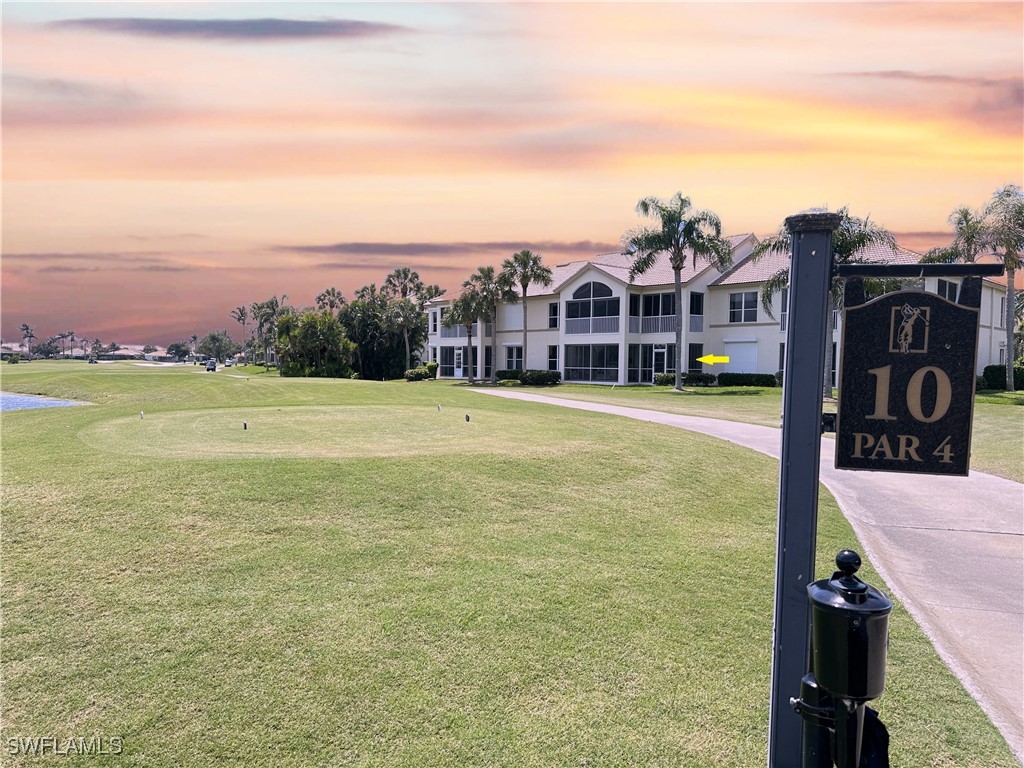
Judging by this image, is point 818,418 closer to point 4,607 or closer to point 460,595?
point 460,595

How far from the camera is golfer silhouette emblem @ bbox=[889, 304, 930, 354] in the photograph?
10.5 ft

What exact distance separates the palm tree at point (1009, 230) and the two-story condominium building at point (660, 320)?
14.8 feet

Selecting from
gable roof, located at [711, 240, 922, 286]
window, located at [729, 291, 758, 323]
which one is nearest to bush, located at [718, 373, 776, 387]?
window, located at [729, 291, 758, 323]

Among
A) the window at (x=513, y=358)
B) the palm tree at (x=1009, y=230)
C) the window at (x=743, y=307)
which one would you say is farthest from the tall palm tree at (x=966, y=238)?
the window at (x=513, y=358)

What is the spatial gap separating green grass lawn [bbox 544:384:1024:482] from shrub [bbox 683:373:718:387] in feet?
6.41

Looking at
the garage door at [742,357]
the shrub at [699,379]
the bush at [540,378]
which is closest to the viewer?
the shrub at [699,379]

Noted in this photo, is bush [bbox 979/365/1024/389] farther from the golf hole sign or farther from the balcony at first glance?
the golf hole sign

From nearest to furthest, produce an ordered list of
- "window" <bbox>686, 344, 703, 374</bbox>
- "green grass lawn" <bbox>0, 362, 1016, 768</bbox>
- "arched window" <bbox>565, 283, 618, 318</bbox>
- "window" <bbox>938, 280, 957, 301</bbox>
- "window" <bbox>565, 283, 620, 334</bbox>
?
"green grass lawn" <bbox>0, 362, 1016, 768</bbox>, "window" <bbox>938, 280, 957, 301</bbox>, "window" <bbox>686, 344, 703, 374</bbox>, "window" <bbox>565, 283, 620, 334</bbox>, "arched window" <bbox>565, 283, 618, 318</bbox>

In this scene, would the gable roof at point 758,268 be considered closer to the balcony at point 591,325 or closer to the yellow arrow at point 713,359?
the yellow arrow at point 713,359

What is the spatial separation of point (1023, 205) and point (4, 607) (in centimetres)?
4449

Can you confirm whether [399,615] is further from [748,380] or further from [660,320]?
[660,320]

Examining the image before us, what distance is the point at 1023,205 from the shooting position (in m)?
35.1

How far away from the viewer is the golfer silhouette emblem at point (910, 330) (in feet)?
10.5

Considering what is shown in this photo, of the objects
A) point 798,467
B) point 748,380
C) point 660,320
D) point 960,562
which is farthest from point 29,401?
point 748,380
